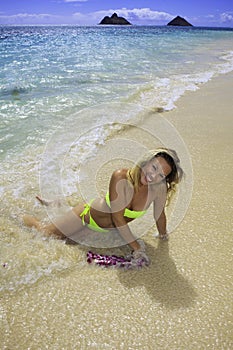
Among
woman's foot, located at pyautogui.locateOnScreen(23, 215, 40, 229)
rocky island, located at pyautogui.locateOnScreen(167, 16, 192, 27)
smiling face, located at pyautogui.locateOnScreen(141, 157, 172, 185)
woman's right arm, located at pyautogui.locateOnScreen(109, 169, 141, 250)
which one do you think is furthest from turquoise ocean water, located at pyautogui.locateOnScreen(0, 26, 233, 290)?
rocky island, located at pyautogui.locateOnScreen(167, 16, 192, 27)

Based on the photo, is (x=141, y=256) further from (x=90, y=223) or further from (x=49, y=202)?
(x=49, y=202)

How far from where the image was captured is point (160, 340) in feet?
6.81

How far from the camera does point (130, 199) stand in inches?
109

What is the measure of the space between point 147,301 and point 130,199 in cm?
89

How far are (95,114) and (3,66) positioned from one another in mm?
9153

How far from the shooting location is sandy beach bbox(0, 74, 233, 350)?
2068 mm

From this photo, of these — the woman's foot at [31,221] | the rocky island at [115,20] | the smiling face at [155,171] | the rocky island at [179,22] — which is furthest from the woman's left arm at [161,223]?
the rocky island at [115,20]

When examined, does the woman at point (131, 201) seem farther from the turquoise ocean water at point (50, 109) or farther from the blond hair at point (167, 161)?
the turquoise ocean water at point (50, 109)

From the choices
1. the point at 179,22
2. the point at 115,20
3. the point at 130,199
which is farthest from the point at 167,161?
the point at 115,20

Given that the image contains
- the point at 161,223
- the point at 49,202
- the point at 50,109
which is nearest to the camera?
the point at 161,223

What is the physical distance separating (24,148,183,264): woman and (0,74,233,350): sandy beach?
0.30 meters

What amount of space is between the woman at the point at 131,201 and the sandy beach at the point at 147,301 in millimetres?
298

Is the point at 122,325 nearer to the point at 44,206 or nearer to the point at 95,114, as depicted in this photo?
the point at 44,206

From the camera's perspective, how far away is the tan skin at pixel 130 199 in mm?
2570
